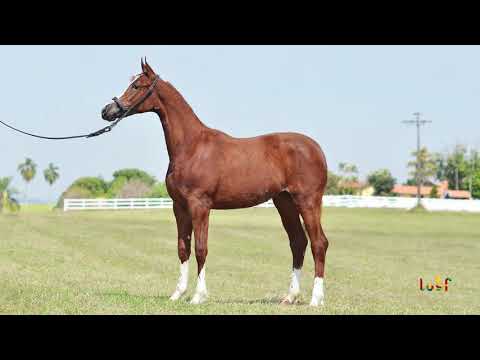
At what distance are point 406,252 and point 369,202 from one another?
41988 millimetres

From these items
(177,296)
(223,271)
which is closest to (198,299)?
(177,296)

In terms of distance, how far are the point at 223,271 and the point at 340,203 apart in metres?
48.2

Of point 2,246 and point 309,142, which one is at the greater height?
point 309,142

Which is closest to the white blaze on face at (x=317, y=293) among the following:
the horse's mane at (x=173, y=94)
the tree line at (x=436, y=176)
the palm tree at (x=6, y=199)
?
the horse's mane at (x=173, y=94)

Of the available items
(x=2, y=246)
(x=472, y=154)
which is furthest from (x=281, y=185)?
(x=472, y=154)

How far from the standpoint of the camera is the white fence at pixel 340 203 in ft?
178

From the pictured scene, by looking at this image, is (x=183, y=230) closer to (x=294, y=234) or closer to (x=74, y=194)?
(x=294, y=234)

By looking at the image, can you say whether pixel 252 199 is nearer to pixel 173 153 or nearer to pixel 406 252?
pixel 173 153

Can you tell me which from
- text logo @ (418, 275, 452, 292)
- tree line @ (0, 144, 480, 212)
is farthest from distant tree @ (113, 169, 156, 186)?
text logo @ (418, 275, 452, 292)

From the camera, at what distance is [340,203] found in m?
65.6

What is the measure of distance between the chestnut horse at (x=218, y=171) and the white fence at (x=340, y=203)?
1664 inches

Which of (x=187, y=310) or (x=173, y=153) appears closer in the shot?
(x=187, y=310)

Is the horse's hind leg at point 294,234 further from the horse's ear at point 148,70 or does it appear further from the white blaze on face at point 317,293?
the horse's ear at point 148,70

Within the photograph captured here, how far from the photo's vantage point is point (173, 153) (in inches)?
395
